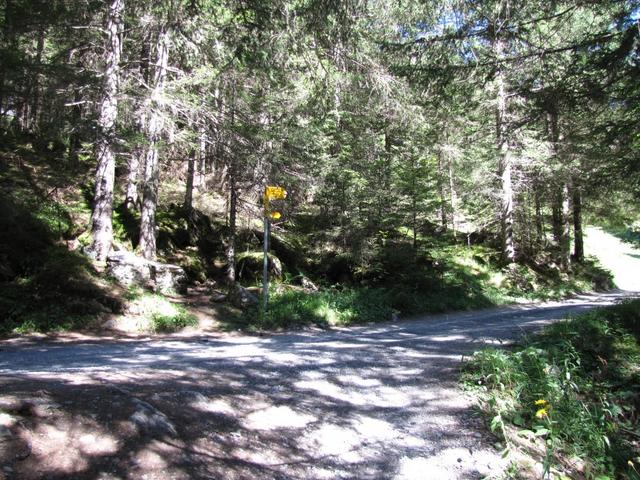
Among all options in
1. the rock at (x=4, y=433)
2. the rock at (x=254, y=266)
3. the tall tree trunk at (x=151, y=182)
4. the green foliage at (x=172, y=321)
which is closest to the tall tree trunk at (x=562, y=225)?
the rock at (x=254, y=266)

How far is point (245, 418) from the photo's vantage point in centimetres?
414

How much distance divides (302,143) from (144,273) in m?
6.41

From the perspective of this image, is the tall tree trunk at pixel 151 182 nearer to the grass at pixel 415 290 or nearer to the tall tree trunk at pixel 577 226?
the grass at pixel 415 290

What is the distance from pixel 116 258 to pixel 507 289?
15350 mm

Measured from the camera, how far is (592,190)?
12.1m

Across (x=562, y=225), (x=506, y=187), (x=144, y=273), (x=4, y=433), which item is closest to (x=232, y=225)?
(x=144, y=273)

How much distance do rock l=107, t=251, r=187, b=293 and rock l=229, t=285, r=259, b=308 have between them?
1625 mm

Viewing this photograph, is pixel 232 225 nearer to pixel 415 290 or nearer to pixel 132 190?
pixel 132 190

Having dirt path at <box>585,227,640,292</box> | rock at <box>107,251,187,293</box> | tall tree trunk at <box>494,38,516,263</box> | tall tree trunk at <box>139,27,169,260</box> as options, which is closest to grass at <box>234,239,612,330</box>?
tall tree trunk at <box>494,38,516,263</box>

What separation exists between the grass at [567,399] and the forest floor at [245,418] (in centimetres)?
40

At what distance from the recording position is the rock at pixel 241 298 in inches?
496

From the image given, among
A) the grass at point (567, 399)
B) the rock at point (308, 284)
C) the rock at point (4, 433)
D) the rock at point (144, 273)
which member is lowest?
the grass at point (567, 399)

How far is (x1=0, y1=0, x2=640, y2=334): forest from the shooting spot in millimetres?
8219

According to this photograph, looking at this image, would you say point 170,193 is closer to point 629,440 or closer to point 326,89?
point 326,89
